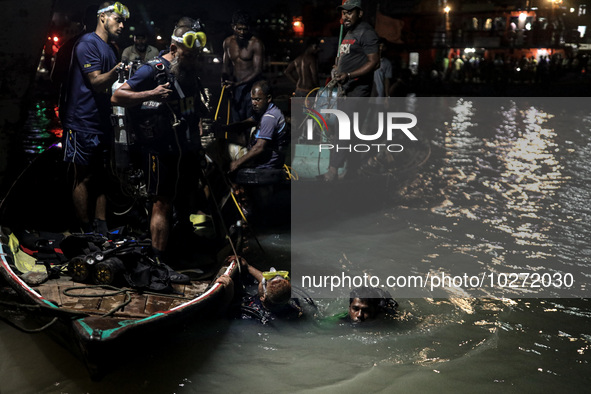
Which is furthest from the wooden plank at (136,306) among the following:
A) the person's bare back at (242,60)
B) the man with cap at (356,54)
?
the person's bare back at (242,60)

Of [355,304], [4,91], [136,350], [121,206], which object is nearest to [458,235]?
[355,304]

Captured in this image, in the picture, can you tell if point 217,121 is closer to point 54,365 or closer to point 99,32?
point 99,32

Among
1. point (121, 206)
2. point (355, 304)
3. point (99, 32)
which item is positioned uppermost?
point (99, 32)

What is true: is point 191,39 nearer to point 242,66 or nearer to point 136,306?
point 136,306

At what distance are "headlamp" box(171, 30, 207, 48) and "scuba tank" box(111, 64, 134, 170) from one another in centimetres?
61

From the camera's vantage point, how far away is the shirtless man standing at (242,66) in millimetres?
9297

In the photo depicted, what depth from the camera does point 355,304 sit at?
16.9ft

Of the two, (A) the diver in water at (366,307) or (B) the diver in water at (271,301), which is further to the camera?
(A) the diver in water at (366,307)

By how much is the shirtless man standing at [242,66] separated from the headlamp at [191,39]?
13.4ft

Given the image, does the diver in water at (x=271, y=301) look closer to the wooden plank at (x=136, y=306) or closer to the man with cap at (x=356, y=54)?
the wooden plank at (x=136, y=306)

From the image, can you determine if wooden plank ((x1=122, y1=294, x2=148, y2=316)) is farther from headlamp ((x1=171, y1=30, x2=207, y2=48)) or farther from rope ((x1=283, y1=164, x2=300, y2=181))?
rope ((x1=283, y1=164, x2=300, y2=181))

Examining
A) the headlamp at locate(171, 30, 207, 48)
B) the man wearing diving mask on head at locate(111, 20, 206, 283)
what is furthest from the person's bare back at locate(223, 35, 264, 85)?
the headlamp at locate(171, 30, 207, 48)

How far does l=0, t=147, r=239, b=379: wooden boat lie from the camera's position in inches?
150

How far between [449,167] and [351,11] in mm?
5640
